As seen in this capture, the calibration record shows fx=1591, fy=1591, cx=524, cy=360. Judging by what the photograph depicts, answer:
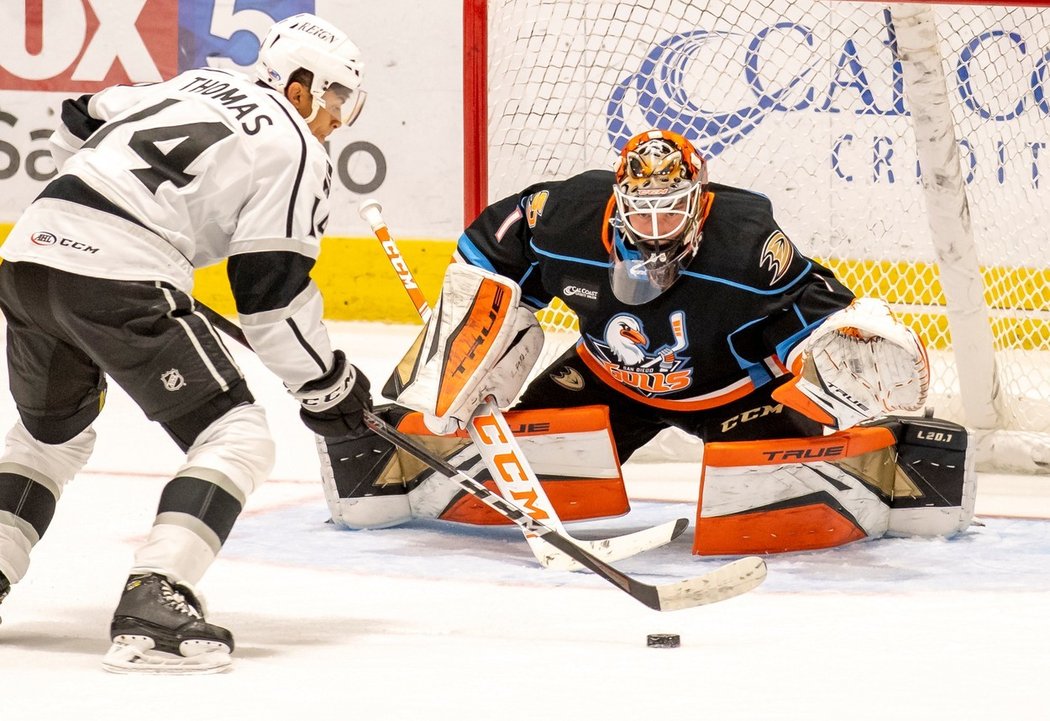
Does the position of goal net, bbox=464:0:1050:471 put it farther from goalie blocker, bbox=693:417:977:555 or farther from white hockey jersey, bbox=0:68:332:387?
white hockey jersey, bbox=0:68:332:387

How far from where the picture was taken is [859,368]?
3.17m

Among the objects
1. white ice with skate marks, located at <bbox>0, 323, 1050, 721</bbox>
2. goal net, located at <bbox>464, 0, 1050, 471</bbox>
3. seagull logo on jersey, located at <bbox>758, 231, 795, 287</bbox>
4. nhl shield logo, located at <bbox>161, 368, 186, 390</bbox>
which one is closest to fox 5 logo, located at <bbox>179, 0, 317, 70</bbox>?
goal net, located at <bbox>464, 0, 1050, 471</bbox>

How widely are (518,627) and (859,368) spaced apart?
913 mm

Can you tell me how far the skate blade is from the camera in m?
2.35

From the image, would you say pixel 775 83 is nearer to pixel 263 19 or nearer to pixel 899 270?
pixel 899 270

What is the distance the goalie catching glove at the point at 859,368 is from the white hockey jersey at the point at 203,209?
1.13 metres

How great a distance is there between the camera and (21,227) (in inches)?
99.3

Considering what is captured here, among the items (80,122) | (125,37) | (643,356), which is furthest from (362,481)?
(125,37)

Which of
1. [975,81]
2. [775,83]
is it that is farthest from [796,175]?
[975,81]

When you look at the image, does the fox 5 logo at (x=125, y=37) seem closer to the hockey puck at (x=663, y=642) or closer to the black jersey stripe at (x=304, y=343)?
the black jersey stripe at (x=304, y=343)

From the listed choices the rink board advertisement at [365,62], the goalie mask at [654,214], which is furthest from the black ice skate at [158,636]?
the rink board advertisement at [365,62]

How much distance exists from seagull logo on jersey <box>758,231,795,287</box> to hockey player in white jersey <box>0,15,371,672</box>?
3.45ft

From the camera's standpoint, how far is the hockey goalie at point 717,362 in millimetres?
3207

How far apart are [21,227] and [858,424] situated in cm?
178
